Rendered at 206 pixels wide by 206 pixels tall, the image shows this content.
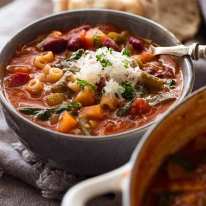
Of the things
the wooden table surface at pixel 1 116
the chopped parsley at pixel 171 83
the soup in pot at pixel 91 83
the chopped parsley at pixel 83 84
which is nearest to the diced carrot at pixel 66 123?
the soup in pot at pixel 91 83

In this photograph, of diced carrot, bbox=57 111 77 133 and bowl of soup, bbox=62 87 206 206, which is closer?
bowl of soup, bbox=62 87 206 206

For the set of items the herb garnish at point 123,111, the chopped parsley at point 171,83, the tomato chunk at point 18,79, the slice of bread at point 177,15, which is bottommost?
the slice of bread at point 177,15

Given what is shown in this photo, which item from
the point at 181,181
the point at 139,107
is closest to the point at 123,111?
the point at 139,107

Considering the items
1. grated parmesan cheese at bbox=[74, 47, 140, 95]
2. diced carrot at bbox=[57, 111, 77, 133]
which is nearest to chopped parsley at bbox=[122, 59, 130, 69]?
grated parmesan cheese at bbox=[74, 47, 140, 95]

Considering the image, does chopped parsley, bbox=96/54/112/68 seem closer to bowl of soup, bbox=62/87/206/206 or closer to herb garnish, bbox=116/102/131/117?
herb garnish, bbox=116/102/131/117

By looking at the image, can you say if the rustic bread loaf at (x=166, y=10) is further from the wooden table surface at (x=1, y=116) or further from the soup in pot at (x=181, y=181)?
the soup in pot at (x=181, y=181)

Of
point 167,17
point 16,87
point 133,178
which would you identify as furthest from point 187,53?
point 133,178

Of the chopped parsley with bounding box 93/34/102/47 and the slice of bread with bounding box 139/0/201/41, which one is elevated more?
the chopped parsley with bounding box 93/34/102/47
